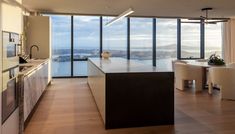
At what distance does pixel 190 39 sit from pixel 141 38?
2.26 m

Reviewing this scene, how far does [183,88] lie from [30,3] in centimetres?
494

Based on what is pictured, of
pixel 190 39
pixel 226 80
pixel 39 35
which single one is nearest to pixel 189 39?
pixel 190 39

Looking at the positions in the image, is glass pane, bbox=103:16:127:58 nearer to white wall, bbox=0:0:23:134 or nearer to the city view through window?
the city view through window

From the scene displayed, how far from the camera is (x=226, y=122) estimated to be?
13.4 feet

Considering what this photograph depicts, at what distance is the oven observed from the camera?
249cm

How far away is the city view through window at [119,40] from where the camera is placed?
10.1m

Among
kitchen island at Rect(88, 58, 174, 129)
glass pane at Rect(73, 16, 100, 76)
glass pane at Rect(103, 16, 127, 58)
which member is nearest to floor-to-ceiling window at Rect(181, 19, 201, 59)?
glass pane at Rect(103, 16, 127, 58)

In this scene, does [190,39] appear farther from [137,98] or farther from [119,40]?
[137,98]

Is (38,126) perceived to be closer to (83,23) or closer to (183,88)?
(183,88)

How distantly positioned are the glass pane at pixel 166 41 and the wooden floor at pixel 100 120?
4691mm

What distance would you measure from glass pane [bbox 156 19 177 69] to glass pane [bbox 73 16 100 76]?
105 inches

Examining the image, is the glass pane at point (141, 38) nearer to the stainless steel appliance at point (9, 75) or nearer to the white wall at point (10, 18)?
the white wall at point (10, 18)

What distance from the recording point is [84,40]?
1042 centimetres

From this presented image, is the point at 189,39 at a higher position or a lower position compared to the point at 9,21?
higher
